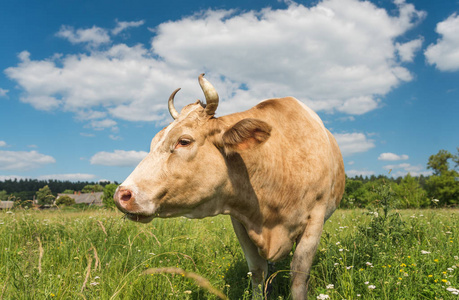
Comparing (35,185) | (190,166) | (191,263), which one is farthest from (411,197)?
(35,185)

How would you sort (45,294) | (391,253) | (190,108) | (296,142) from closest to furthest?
(45,294)
(190,108)
(296,142)
(391,253)

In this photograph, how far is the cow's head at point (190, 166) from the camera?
3.25 m

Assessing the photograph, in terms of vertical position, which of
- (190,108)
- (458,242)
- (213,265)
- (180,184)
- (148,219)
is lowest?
(213,265)

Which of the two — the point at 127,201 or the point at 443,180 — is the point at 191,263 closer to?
the point at 127,201

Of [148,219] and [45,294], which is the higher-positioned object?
[148,219]

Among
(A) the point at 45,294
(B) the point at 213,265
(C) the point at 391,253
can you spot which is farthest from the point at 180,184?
(C) the point at 391,253

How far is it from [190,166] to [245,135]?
69 centimetres

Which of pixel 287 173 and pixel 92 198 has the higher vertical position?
pixel 287 173

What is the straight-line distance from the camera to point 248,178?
3941 mm

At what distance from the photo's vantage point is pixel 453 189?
55.6 m

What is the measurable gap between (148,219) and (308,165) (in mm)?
2060

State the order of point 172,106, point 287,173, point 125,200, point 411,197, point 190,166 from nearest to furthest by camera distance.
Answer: point 125,200
point 190,166
point 287,173
point 172,106
point 411,197

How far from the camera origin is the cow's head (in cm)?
325

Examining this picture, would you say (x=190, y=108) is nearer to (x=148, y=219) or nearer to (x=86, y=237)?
(x=148, y=219)
